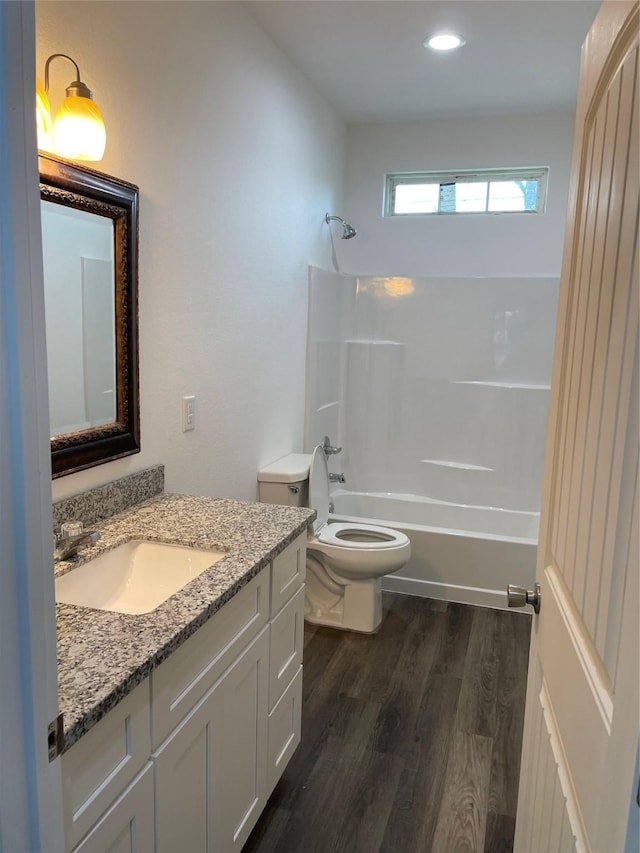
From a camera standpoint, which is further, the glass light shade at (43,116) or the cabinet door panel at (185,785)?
the glass light shade at (43,116)

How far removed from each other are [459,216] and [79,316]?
2.81 m

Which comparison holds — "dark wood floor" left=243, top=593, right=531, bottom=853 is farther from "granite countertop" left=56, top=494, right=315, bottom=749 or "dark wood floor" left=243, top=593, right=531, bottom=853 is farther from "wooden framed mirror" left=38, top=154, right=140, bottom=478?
"wooden framed mirror" left=38, top=154, right=140, bottom=478

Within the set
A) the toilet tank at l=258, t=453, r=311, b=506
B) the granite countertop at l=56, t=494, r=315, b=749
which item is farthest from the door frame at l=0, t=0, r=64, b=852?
the toilet tank at l=258, t=453, r=311, b=506

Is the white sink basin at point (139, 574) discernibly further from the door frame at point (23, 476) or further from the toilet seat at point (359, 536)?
the toilet seat at point (359, 536)

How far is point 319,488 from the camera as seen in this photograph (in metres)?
3.09

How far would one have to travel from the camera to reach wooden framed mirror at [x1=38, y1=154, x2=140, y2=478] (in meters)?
1.61

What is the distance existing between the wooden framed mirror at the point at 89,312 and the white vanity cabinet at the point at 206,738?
0.62 m

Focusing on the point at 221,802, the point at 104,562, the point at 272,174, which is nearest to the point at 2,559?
the point at 104,562

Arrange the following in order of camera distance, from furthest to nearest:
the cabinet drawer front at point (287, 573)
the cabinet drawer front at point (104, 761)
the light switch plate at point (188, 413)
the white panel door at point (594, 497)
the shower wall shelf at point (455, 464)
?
the shower wall shelf at point (455, 464)
the light switch plate at point (188, 413)
the cabinet drawer front at point (287, 573)
the cabinet drawer front at point (104, 761)
the white panel door at point (594, 497)

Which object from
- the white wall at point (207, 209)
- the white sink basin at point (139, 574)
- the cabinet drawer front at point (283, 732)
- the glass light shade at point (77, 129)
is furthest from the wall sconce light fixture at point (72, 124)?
the cabinet drawer front at point (283, 732)

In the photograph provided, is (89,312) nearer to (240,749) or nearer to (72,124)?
(72,124)

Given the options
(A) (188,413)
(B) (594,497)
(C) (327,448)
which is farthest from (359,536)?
(B) (594,497)

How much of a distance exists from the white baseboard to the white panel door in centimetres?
215

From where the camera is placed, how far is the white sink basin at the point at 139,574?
1.58m
